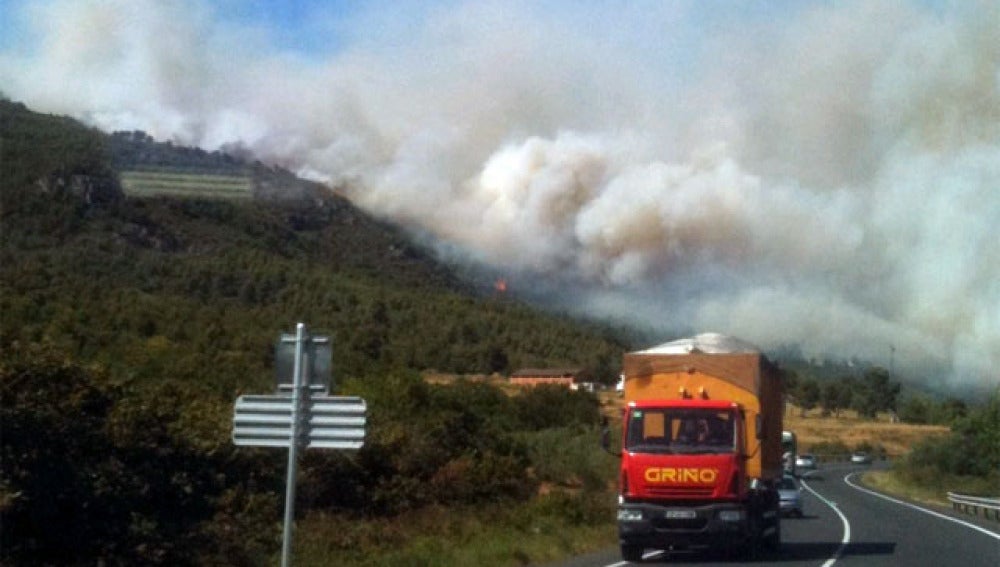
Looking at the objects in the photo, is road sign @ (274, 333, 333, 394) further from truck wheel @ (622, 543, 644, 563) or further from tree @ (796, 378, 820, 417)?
tree @ (796, 378, 820, 417)

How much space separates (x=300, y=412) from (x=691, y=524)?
10604mm

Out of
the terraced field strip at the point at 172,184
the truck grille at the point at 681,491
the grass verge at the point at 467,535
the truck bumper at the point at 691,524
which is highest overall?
the terraced field strip at the point at 172,184

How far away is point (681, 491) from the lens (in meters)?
23.5

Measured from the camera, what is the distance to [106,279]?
55.5 meters

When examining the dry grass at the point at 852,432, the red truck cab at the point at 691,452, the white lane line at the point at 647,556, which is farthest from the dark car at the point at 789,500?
the dry grass at the point at 852,432

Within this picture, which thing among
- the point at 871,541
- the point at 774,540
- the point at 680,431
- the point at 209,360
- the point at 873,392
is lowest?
the point at 871,541

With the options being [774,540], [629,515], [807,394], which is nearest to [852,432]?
[807,394]

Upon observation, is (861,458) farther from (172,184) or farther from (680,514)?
(680,514)

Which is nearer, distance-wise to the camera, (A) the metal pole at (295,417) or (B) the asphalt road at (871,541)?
(A) the metal pole at (295,417)

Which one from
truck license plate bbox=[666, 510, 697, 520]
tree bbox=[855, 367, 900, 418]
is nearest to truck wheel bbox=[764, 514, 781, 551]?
truck license plate bbox=[666, 510, 697, 520]

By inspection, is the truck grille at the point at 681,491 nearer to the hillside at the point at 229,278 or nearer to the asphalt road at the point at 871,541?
the asphalt road at the point at 871,541

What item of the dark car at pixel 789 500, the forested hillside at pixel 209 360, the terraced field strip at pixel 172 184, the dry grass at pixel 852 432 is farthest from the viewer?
the dry grass at pixel 852 432

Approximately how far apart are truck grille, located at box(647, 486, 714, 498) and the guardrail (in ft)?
75.8

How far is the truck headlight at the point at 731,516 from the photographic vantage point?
920 inches
